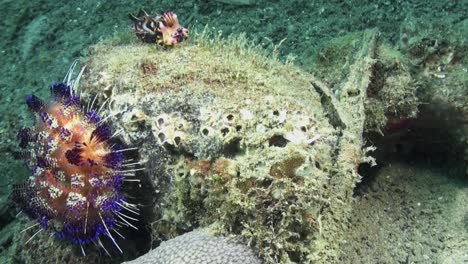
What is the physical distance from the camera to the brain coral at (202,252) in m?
2.20

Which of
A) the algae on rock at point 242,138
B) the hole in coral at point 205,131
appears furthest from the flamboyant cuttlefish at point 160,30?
the hole in coral at point 205,131

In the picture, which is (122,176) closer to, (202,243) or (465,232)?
(202,243)

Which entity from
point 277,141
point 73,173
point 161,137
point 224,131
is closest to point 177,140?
point 161,137

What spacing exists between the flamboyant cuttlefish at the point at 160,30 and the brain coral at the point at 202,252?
1677 mm

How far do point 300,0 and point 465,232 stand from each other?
148 inches

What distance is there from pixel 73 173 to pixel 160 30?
133cm

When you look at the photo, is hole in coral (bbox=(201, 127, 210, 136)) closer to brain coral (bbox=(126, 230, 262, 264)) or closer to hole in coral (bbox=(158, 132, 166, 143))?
hole in coral (bbox=(158, 132, 166, 143))

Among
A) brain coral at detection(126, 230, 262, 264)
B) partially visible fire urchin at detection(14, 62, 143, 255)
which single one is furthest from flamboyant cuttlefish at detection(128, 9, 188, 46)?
brain coral at detection(126, 230, 262, 264)

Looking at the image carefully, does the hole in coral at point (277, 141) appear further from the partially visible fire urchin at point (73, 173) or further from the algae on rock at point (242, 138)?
the partially visible fire urchin at point (73, 173)

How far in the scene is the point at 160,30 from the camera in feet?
11.0

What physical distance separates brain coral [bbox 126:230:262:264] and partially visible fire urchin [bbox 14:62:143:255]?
0.58m

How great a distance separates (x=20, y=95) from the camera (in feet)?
18.5

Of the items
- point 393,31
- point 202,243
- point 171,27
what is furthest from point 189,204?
point 393,31

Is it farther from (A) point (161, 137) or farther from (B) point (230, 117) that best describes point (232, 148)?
(A) point (161, 137)
